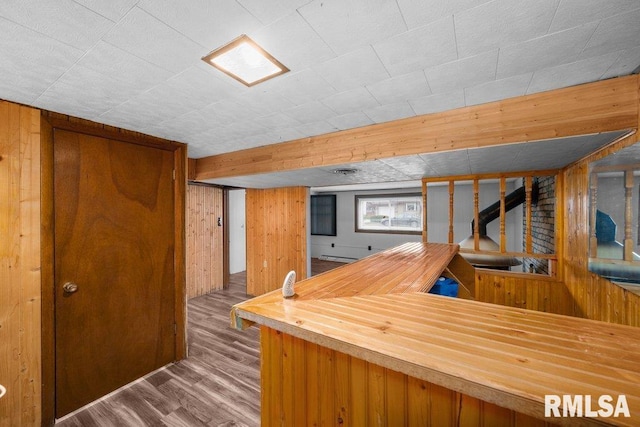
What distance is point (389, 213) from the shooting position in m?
7.71

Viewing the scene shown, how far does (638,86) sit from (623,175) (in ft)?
1.87

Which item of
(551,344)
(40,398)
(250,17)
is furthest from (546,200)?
(40,398)

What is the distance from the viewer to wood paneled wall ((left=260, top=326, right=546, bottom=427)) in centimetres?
83

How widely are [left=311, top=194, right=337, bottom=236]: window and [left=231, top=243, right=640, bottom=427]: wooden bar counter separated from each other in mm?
6962

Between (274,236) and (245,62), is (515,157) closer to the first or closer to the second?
(245,62)

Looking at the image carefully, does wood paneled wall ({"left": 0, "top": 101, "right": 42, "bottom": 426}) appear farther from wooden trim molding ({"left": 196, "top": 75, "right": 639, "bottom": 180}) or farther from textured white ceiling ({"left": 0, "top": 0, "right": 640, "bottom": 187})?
wooden trim molding ({"left": 196, "top": 75, "right": 639, "bottom": 180})

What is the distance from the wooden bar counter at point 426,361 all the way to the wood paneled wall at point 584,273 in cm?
139

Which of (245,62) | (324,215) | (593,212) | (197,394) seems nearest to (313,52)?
(245,62)

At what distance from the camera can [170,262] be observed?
2.70m

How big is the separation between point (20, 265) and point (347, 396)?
232 cm

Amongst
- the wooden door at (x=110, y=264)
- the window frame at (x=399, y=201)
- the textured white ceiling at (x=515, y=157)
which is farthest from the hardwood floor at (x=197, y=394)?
the window frame at (x=399, y=201)

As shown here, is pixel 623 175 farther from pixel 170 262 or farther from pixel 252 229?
pixel 252 229

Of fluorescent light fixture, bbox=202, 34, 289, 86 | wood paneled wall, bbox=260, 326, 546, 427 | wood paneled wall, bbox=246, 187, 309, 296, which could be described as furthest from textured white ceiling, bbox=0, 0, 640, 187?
wood paneled wall, bbox=246, 187, 309, 296
